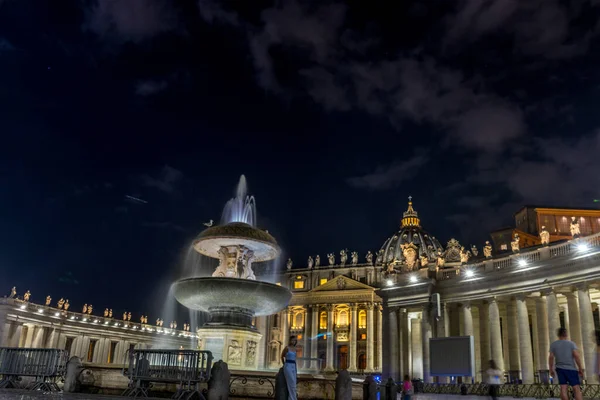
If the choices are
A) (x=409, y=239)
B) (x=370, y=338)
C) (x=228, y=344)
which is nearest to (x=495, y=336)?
(x=228, y=344)

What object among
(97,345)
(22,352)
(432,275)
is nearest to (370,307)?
(97,345)

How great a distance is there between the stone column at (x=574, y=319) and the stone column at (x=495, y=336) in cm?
448

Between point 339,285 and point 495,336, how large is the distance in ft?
210

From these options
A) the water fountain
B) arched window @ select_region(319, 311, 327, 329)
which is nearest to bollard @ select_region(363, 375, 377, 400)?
the water fountain

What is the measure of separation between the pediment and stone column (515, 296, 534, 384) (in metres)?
62.4

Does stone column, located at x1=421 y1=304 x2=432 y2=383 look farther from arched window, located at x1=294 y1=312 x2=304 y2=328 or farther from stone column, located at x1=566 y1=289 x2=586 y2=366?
arched window, located at x1=294 y1=312 x2=304 y2=328

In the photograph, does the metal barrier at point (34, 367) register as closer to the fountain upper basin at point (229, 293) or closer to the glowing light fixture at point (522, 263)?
the fountain upper basin at point (229, 293)

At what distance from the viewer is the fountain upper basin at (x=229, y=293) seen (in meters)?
20.5

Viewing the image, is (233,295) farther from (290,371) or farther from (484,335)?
(484,335)

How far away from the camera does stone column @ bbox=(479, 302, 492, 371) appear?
38.0 meters

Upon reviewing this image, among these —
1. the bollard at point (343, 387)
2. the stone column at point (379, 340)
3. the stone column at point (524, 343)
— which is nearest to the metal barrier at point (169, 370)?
the bollard at point (343, 387)

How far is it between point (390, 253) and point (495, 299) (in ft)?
314

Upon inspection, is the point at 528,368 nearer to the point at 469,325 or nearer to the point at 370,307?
the point at 469,325

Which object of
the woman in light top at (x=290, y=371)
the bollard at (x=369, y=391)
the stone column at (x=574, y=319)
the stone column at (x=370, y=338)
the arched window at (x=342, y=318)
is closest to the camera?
the woman in light top at (x=290, y=371)
